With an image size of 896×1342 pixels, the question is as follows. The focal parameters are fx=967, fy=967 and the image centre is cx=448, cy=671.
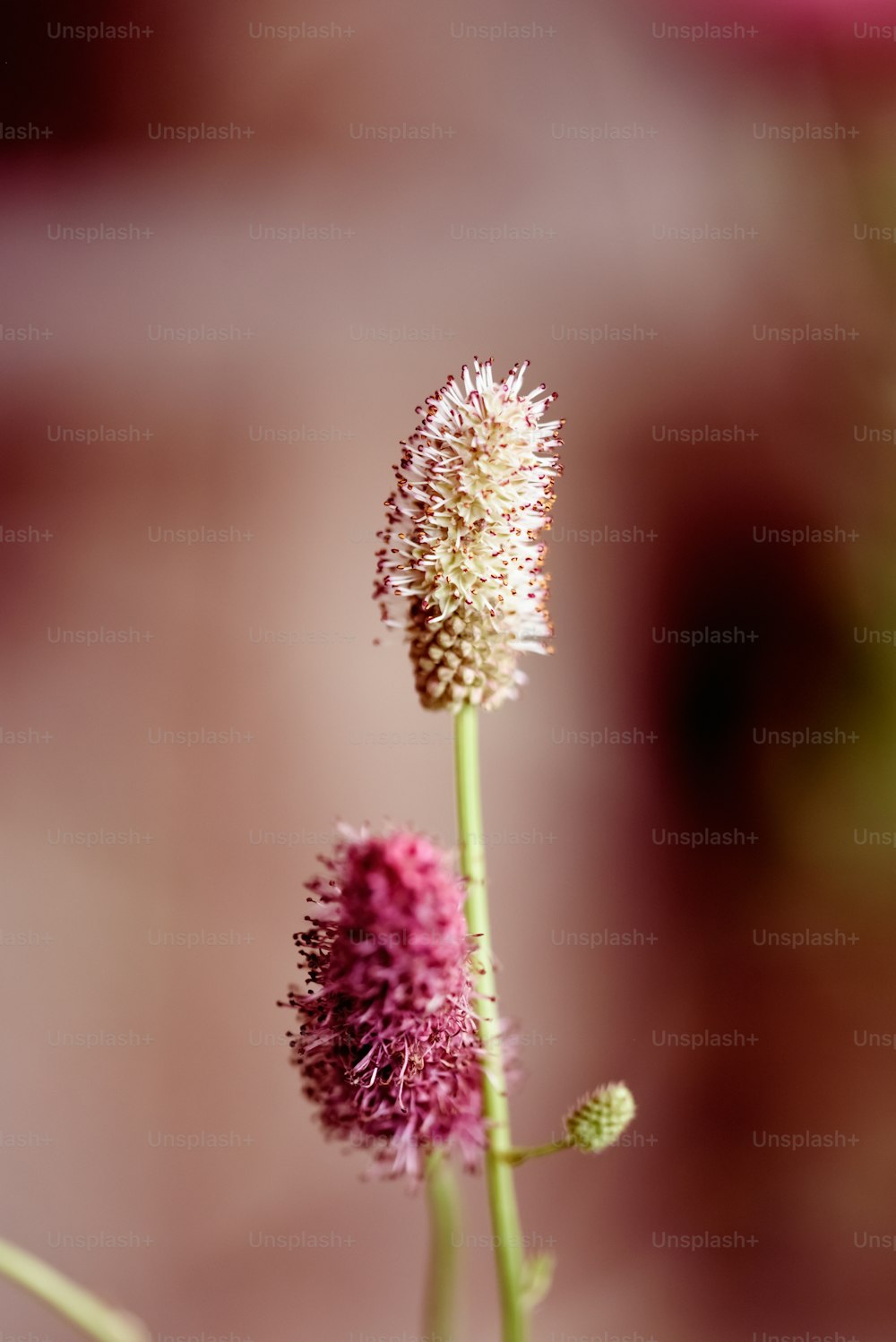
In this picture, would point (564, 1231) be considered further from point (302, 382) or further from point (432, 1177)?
point (302, 382)

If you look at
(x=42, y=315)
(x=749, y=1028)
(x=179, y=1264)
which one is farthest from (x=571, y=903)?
(x=42, y=315)

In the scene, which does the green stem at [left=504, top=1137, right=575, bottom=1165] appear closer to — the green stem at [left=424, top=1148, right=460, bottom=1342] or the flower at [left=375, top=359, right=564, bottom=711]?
the green stem at [left=424, top=1148, right=460, bottom=1342]

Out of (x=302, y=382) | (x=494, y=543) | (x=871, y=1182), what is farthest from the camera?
(x=302, y=382)

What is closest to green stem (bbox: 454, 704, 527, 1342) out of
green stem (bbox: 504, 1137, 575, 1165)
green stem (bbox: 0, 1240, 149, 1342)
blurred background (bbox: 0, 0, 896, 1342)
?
green stem (bbox: 504, 1137, 575, 1165)

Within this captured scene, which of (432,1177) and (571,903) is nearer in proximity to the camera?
(432,1177)

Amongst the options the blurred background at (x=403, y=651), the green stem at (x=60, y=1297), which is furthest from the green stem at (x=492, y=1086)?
the blurred background at (x=403, y=651)

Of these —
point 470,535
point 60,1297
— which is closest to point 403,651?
point 470,535
